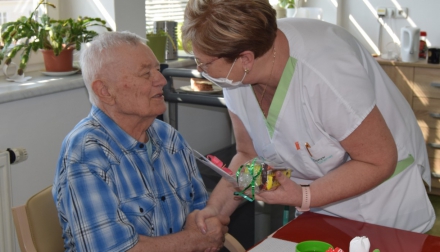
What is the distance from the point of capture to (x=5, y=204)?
2342 mm

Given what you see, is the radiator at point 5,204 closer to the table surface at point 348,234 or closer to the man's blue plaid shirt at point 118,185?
the man's blue plaid shirt at point 118,185

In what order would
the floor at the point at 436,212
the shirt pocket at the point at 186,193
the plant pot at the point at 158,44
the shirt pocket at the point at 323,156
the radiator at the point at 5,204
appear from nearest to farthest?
the shirt pocket at the point at 323,156
the shirt pocket at the point at 186,193
the radiator at the point at 5,204
the plant pot at the point at 158,44
the floor at the point at 436,212

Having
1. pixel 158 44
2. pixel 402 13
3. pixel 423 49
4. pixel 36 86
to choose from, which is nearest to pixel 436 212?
pixel 423 49

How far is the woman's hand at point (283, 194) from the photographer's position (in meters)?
1.50

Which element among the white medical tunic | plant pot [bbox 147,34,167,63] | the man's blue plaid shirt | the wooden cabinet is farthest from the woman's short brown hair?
the wooden cabinet

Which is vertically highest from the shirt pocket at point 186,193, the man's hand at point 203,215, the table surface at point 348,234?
the table surface at point 348,234

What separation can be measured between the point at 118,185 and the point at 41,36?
4.46 ft

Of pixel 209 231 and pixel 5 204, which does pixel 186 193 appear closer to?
pixel 209 231

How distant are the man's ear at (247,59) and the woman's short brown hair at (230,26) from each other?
0.04 ft

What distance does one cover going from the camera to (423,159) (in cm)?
172

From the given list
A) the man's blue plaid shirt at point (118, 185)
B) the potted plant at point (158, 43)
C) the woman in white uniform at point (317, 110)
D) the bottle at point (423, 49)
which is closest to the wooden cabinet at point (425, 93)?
the bottle at point (423, 49)

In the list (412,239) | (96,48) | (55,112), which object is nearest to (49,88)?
(55,112)

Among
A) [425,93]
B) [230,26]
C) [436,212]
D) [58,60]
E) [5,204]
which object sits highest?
[230,26]

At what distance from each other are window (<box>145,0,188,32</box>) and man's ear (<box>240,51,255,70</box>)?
234 cm
